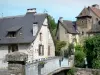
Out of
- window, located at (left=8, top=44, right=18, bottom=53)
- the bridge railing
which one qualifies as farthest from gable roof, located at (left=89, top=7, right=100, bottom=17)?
the bridge railing

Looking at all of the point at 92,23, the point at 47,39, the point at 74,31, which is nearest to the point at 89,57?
the point at 47,39

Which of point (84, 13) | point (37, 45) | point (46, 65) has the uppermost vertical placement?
point (84, 13)

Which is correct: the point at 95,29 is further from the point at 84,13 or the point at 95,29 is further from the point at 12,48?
the point at 12,48

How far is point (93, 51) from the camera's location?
30.6 meters

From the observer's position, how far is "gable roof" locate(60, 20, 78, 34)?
2069 inches

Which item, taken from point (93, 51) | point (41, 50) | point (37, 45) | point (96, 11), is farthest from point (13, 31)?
point (96, 11)

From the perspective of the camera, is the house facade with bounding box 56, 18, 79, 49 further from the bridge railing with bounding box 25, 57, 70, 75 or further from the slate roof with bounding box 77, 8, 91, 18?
the bridge railing with bounding box 25, 57, 70, 75

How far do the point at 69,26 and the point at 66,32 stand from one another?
1.98 meters

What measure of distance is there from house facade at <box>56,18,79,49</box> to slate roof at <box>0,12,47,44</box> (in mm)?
17660

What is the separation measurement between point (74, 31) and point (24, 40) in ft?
76.2

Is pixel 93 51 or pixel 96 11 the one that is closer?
pixel 93 51

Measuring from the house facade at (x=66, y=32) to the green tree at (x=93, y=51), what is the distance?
20548mm

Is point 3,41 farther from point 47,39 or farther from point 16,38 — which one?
point 47,39

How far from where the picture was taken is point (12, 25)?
35.4 metres
